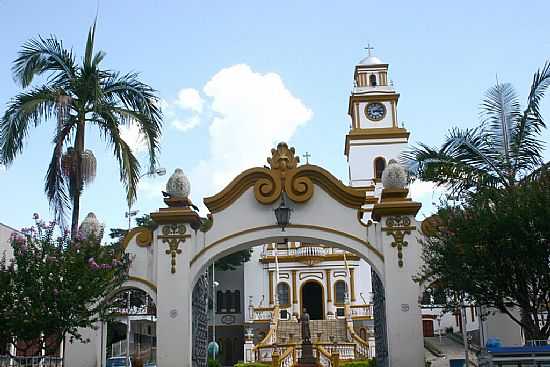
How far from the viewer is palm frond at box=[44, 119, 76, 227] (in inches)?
620

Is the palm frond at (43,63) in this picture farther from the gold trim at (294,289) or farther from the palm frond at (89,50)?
the gold trim at (294,289)

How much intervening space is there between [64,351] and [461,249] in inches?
361

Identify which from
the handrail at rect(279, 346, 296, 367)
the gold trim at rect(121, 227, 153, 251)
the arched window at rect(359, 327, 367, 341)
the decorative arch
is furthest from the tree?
the decorative arch

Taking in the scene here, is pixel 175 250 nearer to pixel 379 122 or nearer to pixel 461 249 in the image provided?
pixel 461 249

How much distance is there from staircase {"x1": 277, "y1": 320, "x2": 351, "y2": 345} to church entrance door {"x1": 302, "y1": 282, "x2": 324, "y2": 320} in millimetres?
3506

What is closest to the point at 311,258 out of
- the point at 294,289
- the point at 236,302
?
the point at 294,289

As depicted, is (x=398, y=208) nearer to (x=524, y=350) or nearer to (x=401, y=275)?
(x=401, y=275)

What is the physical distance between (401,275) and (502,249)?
3.41 m

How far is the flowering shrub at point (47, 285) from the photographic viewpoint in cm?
1221

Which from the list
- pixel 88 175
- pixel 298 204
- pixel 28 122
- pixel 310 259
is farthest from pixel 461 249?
pixel 310 259

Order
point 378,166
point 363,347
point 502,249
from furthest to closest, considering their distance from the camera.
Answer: point 378,166
point 363,347
point 502,249

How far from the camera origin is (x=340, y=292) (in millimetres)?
42281

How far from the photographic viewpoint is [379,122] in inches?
1751

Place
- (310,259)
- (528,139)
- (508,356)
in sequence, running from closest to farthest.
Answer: (508,356), (528,139), (310,259)
